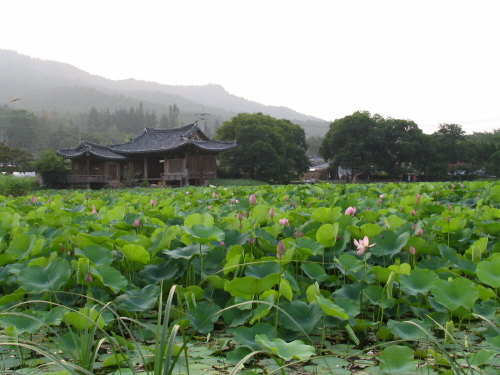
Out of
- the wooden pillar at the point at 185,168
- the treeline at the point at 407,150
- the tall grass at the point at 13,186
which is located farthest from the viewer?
the treeline at the point at 407,150

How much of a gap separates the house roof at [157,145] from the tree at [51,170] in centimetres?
111

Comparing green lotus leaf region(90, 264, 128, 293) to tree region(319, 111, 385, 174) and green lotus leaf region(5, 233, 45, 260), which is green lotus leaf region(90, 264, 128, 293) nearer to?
green lotus leaf region(5, 233, 45, 260)

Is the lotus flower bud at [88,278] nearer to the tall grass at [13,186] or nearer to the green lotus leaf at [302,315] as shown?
the green lotus leaf at [302,315]

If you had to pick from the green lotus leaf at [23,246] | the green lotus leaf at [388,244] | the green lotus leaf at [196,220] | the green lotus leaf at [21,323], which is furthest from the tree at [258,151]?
the green lotus leaf at [21,323]

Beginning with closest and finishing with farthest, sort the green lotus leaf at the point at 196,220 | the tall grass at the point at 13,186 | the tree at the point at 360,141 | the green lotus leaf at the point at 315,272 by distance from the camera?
1. the green lotus leaf at the point at 315,272
2. the green lotus leaf at the point at 196,220
3. the tall grass at the point at 13,186
4. the tree at the point at 360,141

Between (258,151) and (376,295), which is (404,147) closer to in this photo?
(258,151)

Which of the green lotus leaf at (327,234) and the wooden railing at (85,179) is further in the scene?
the wooden railing at (85,179)

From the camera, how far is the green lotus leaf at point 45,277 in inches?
53.4

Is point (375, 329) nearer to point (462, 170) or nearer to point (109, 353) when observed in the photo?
point (109, 353)

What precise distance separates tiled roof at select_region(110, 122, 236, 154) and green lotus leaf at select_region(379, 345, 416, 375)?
21250 mm

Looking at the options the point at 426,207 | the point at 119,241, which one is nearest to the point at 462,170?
the point at 426,207

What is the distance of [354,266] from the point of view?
1.51 meters

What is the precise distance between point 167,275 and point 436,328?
1.05 meters

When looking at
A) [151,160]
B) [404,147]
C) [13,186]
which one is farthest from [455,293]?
[404,147]
